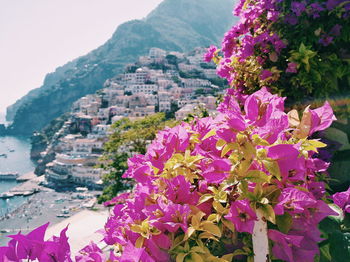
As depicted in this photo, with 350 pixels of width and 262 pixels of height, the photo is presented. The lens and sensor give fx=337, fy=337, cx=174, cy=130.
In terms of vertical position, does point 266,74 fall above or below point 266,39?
below

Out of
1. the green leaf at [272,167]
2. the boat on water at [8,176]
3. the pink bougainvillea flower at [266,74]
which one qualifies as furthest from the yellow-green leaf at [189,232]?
the boat on water at [8,176]

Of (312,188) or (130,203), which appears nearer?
(312,188)

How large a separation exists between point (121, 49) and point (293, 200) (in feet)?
434

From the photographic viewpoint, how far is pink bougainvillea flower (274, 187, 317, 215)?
712mm

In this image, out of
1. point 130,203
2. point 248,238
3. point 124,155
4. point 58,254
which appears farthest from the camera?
point 124,155

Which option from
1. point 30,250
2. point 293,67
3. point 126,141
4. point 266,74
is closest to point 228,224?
point 30,250

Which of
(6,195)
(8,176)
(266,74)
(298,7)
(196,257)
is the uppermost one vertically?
(298,7)

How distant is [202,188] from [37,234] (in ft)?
1.33

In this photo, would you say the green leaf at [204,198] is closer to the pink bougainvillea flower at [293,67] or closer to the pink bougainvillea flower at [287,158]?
the pink bougainvillea flower at [287,158]

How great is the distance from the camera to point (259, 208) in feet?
2.36

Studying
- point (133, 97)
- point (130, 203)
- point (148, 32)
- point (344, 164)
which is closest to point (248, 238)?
point (130, 203)

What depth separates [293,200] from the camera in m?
0.72

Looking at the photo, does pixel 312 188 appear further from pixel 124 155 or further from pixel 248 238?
pixel 124 155

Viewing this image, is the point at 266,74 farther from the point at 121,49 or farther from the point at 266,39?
the point at 121,49
